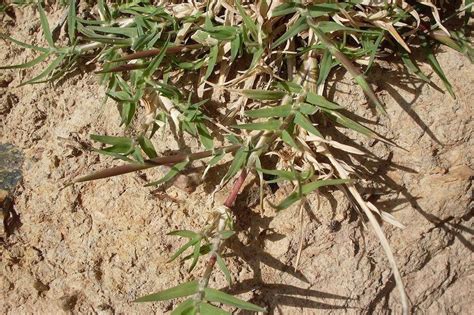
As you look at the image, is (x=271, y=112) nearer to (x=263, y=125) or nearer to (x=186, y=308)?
(x=263, y=125)

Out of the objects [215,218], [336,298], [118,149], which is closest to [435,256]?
[336,298]

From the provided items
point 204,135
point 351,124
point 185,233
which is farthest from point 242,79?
point 185,233

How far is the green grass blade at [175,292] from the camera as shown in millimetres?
1711

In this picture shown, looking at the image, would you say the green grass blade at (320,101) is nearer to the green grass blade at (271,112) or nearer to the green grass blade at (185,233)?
the green grass blade at (271,112)

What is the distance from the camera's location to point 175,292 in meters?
1.75

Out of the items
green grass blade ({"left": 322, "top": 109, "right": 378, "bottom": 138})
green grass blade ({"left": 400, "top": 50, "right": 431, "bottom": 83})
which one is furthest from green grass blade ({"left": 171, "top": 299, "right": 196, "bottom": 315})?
green grass blade ({"left": 400, "top": 50, "right": 431, "bottom": 83})

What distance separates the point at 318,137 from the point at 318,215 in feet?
0.91

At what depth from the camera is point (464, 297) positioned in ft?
7.06

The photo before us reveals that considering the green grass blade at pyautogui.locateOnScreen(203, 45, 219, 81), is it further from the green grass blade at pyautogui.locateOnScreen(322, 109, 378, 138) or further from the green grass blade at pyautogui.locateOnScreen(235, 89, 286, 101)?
the green grass blade at pyautogui.locateOnScreen(322, 109, 378, 138)

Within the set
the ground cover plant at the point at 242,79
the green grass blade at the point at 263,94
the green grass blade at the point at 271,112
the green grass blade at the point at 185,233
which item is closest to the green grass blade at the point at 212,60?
the ground cover plant at the point at 242,79

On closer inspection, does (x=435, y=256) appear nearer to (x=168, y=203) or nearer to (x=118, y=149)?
(x=168, y=203)

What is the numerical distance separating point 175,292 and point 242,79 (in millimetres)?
767

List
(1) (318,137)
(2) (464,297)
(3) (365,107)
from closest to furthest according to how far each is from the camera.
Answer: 1. (1) (318,137)
2. (3) (365,107)
3. (2) (464,297)

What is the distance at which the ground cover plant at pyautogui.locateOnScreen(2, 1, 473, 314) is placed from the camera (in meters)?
1.85
